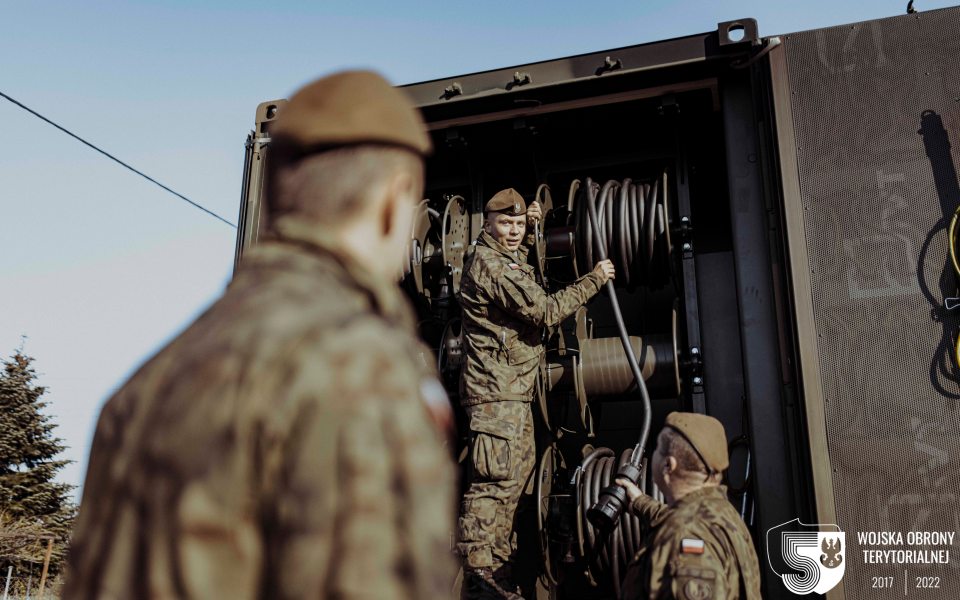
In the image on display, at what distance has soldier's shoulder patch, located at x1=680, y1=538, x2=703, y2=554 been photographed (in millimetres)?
2029

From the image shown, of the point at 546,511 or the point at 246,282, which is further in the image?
the point at 546,511

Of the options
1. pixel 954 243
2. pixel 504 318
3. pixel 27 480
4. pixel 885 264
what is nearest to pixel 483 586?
pixel 504 318

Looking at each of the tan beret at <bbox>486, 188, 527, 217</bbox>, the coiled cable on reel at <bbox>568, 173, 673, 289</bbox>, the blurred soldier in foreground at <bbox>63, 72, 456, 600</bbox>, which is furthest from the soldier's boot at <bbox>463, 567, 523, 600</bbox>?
the blurred soldier in foreground at <bbox>63, 72, 456, 600</bbox>

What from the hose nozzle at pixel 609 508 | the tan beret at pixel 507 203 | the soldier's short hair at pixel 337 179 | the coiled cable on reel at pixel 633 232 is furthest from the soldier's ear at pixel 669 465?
the tan beret at pixel 507 203

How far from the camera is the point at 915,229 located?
9.70ft

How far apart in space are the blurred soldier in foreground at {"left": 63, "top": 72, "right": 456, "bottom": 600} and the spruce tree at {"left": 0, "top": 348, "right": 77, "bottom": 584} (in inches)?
1035

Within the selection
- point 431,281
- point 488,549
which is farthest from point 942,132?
point 431,281

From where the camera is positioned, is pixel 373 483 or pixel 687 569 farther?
pixel 687 569

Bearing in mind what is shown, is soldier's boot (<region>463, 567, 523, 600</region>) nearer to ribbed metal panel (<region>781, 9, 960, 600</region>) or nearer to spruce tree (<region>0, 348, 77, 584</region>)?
ribbed metal panel (<region>781, 9, 960, 600</region>)

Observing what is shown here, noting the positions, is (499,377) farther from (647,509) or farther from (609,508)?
(647,509)

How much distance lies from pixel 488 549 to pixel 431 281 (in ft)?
6.56

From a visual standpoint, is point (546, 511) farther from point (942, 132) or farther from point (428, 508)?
point (428, 508)

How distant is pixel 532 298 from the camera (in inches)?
161

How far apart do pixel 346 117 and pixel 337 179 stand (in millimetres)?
69
